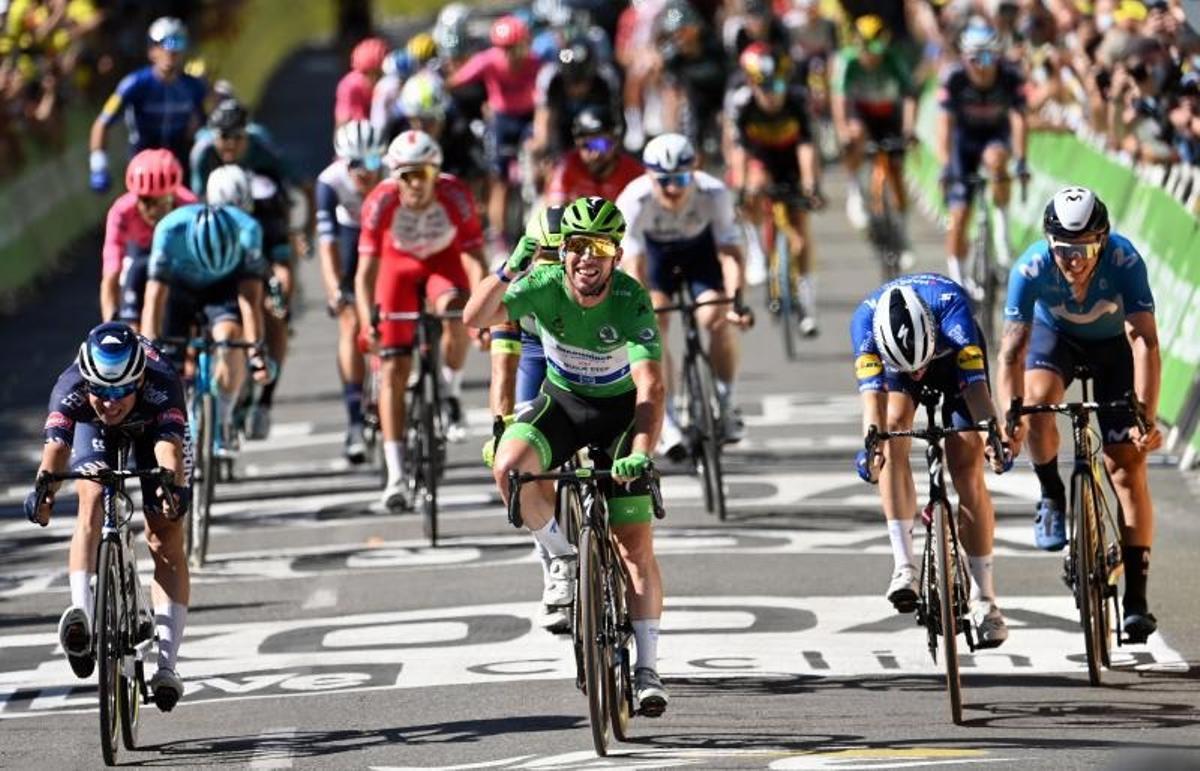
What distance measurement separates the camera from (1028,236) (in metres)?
27.3

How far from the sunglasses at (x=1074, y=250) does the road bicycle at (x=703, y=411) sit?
13.5 ft

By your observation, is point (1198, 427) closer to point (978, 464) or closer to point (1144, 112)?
point (1144, 112)

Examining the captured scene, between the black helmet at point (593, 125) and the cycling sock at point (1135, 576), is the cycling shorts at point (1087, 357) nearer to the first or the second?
the cycling sock at point (1135, 576)

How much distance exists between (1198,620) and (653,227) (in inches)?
184

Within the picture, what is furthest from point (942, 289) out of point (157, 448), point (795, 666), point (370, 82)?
point (370, 82)

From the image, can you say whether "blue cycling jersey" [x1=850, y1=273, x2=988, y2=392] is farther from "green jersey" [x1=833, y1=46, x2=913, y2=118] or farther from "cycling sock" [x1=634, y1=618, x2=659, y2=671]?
"green jersey" [x1=833, y1=46, x2=913, y2=118]

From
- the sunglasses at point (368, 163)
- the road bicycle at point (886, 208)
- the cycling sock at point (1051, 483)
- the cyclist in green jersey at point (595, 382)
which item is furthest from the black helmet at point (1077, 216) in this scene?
the road bicycle at point (886, 208)

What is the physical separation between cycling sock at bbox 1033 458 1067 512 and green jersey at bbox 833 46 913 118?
14.1 metres

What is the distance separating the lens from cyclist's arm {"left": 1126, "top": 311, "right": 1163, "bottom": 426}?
13.4 metres

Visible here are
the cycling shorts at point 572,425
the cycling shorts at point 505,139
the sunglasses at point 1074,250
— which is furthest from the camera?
the cycling shorts at point 505,139

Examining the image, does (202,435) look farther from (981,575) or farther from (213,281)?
(981,575)

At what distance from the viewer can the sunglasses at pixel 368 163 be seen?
19625 millimetres

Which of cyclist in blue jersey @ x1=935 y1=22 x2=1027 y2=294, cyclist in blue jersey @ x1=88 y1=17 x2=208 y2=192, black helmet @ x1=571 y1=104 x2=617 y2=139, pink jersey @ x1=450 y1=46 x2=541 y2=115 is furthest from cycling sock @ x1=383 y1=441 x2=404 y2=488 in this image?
pink jersey @ x1=450 y1=46 x2=541 y2=115

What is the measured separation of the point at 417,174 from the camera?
17641mm
